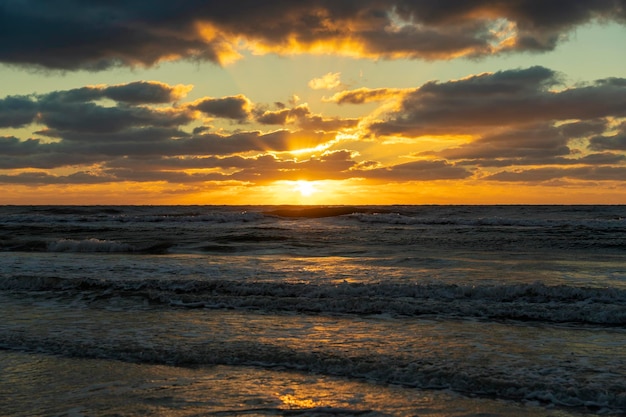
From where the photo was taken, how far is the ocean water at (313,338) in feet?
24.4

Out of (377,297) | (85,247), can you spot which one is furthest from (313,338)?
(85,247)

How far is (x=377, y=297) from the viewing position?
14.6 metres

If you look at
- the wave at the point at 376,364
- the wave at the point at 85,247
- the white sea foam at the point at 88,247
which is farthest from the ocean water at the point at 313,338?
the white sea foam at the point at 88,247

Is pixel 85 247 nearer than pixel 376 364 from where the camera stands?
No

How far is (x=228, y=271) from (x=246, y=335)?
8739 mm

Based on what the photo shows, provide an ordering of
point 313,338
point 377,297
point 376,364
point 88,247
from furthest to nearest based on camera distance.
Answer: point 88,247 < point 377,297 < point 313,338 < point 376,364

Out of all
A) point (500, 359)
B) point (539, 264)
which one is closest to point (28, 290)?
point (500, 359)

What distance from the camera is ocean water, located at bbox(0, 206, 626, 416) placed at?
7.45 m

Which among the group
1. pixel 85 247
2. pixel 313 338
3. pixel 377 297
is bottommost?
pixel 313 338

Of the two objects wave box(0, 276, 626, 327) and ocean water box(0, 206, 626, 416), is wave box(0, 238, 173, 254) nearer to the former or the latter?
ocean water box(0, 206, 626, 416)

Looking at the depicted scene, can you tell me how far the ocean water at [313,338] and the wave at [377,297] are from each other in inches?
2.4

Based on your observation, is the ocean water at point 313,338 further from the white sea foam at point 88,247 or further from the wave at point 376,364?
the white sea foam at point 88,247

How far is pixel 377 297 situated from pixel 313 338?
14.3ft

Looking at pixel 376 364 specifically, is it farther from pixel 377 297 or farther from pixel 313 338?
pixel 377 297
